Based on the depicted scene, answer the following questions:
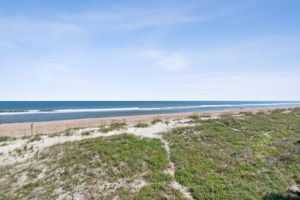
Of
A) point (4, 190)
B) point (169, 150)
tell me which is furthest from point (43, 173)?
point (169, 150)

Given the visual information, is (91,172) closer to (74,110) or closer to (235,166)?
(235,166)

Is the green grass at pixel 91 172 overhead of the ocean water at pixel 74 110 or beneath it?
beneath

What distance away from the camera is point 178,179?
793 cm

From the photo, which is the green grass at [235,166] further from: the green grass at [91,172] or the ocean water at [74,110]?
the ocean water at [74,110]

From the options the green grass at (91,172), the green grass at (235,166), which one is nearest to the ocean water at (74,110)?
the green grass at (91,172)

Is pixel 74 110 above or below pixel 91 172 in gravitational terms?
above

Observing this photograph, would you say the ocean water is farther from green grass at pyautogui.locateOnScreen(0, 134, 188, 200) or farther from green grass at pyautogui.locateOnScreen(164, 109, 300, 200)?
green grass at pyautogui.locateOnScreen(164, 109, 300, 200)

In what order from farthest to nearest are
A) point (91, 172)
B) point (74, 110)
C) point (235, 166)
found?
point (74, 110)
point (235, 166)
point (91, 172)

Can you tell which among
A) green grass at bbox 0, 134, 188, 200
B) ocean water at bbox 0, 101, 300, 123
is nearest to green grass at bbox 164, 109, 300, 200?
green grass at bbox 0, 134, 188, 200

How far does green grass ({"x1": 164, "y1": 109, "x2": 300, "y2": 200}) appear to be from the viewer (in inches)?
272

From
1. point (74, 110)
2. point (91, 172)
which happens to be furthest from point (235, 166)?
point (74, 110)

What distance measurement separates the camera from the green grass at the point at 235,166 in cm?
691

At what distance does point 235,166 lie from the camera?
363 inches

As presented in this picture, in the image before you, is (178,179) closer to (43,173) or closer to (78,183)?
(78,183)
